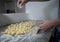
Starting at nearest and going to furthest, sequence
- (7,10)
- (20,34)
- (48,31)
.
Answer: (20,34), (48,31), (7,10)

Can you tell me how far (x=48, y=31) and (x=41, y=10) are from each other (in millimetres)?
781

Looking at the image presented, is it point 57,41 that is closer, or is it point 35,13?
point 57,41

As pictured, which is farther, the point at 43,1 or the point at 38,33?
the point at 43,1

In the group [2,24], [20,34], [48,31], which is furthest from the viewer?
[2,24]

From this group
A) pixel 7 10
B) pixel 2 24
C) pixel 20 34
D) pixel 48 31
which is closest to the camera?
pixel 20 34

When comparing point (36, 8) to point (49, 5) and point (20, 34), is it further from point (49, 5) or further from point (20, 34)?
point (20, 34)

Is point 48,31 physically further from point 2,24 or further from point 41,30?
point 2,24

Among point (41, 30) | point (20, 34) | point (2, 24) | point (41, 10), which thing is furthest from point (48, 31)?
point (41, 10)

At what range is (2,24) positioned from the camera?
150 cm

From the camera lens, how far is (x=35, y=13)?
199cm

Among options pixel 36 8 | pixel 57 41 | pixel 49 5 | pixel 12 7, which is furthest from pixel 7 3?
pixel 57 41

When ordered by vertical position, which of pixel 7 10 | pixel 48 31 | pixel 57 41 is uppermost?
pixel 7 10

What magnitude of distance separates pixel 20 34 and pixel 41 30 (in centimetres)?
19

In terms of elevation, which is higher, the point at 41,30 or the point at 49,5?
the point at 49,5
